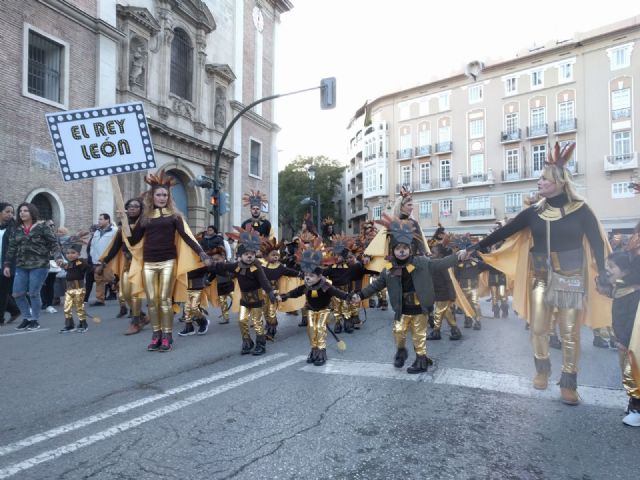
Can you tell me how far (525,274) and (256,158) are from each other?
971 inches

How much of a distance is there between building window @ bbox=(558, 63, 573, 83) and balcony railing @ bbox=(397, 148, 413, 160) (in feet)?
47.5

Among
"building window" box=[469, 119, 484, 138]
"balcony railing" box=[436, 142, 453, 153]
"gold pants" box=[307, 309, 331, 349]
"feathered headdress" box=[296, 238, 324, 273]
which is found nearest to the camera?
"gold pants" box=[307, 309, 331, 349]

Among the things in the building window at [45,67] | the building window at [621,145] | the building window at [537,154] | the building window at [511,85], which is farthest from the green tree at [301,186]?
the building window at [45,67]

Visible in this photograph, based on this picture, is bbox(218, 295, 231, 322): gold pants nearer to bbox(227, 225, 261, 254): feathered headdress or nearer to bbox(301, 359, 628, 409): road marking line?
bbox(227, 225, 261, 254): feathered headdress

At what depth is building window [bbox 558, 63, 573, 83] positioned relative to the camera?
39.5 metres

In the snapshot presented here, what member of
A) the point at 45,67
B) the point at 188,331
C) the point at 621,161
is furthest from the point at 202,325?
the point at 621,161

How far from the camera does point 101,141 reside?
7148mm

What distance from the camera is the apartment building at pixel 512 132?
37.1 meters

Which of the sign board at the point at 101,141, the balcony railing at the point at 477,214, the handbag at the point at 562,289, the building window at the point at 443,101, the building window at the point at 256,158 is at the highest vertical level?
the building window at the point at 443,101

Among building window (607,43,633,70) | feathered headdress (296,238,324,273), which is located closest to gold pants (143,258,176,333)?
feathered headdress (296,238,324,273)

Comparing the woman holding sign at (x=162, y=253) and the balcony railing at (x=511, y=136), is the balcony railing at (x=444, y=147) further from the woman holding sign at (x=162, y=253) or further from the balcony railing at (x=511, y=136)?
the woman holding sign at (x=162, y=253)

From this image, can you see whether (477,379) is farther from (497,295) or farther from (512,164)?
(512,164)

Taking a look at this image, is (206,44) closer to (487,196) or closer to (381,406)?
(381,406)

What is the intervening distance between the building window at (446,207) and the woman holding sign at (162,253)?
4130 centimetres
